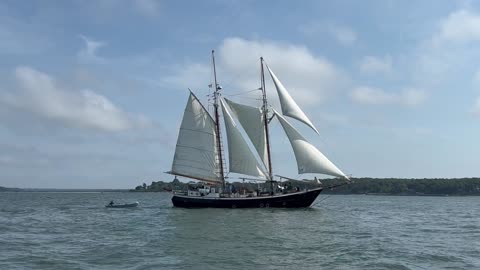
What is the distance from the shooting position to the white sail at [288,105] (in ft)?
212

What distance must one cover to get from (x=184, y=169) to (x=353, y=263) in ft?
144

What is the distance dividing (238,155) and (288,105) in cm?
925

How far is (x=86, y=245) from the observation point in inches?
1261

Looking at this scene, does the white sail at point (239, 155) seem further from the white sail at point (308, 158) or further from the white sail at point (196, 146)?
the white sail at point (308, 158)

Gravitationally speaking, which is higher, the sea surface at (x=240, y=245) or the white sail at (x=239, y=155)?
the white sail at (x=239, y=155)

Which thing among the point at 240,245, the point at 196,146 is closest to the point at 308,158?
the point at 196,146

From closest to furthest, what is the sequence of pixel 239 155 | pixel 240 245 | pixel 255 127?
pixel 240 245 < pixel 239 155 < pixel 255 127

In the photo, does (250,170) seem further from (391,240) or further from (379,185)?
(379,185)

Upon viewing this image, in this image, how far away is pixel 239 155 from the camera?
67625mm

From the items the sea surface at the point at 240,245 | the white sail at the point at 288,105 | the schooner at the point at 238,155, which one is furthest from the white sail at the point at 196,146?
the sea surface at the point at 240,245

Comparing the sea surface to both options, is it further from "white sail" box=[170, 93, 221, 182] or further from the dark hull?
"white sail" box=[170, 93, 221, 182]

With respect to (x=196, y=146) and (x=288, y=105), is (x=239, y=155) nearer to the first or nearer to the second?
(x=196, y=146)

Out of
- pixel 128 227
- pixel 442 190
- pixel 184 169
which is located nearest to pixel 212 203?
pixel 184 169

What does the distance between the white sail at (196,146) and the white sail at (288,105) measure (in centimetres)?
992
